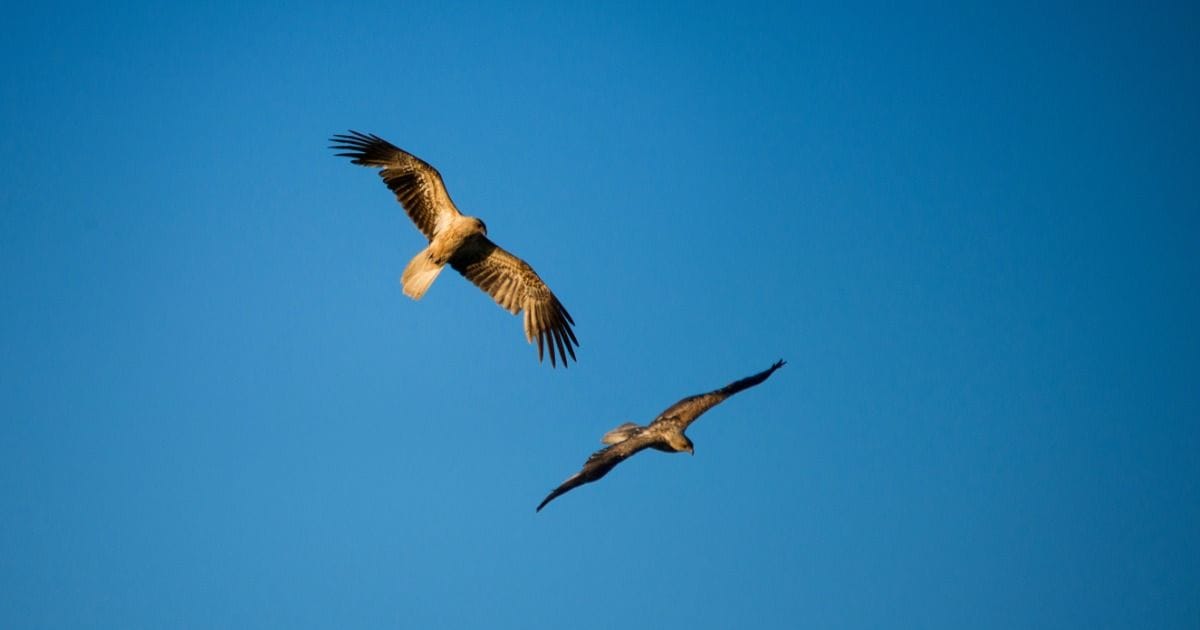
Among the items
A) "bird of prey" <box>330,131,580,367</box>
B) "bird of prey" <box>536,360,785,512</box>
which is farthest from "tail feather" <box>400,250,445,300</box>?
"bird of prey" <box>536,360,785,512</box>

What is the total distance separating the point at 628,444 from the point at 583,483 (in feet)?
5.72

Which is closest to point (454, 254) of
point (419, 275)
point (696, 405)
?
point (419, 275)

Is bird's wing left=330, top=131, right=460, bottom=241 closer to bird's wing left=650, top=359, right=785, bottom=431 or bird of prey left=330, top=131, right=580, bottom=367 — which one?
bird of prey left=330, top=131, right=580, bottom=367

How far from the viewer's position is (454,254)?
55.8 feet

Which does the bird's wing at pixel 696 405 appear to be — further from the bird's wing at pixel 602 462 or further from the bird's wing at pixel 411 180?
the bird's wing at pixel 411 180

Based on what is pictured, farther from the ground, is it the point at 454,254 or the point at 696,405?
the point at 454,254

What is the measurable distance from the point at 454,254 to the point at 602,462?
5.44 metres

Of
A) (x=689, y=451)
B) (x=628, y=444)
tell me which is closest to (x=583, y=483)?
(x=628, y=444)

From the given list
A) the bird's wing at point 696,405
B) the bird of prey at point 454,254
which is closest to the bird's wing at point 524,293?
the bird of prey at point 454,254

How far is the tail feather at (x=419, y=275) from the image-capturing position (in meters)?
16.1

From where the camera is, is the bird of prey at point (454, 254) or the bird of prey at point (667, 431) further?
the bird of prey at point (454, 254)

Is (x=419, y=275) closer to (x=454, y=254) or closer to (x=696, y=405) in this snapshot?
(x=454, y=254)

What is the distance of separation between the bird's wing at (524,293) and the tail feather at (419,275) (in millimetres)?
1320

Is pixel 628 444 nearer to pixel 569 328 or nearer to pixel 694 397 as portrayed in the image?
pixel 694 397
